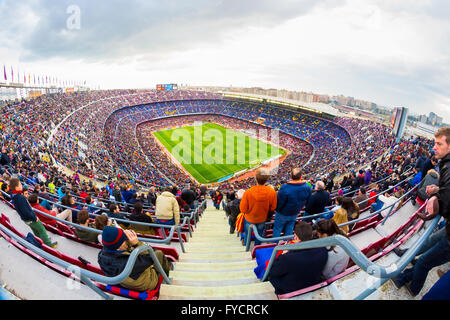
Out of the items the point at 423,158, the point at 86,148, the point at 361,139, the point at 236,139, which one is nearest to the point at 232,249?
the point at 423,158

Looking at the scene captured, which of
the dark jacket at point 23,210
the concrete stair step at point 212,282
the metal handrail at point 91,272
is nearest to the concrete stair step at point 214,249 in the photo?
the concrete stair step at point 212,282

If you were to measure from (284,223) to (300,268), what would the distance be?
207cm

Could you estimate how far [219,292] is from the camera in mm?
2811

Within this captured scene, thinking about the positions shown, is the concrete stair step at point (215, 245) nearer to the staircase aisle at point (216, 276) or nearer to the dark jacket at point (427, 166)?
the staircase aisle at point (216, 276)

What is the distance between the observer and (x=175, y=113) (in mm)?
56781

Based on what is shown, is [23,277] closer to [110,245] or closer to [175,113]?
[110,245]

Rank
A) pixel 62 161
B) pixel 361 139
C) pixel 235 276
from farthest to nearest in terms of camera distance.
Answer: pixel 361 139, pixel 62 161, pixel 235 276

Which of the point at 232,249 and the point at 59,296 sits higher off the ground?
the point at 59,296

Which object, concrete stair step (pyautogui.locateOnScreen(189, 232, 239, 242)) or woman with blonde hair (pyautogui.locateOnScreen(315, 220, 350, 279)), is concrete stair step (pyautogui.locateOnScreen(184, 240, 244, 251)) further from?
woman with blonde hair (pyautogui.locateOnScreen(315, 220, 350, 279))

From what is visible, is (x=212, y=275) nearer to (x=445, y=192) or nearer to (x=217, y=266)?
(x=217, y=266)

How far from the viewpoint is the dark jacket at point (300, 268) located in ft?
7.87

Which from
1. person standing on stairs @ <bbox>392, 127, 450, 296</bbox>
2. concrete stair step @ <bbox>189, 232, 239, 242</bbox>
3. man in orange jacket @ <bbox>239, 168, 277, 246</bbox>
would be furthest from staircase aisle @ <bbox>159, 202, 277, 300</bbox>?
person standing on stairs @ <bbox>392, 127, 450, 296</bbox>

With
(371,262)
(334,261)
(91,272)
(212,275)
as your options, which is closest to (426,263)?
(334,261)

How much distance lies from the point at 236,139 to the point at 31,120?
31.2 meters
